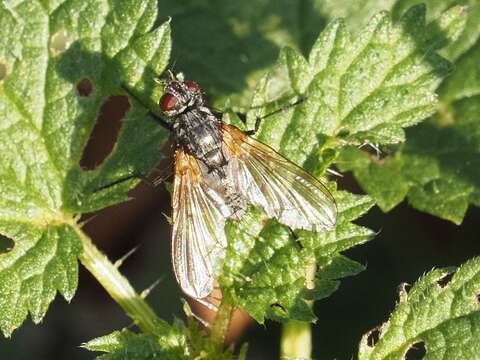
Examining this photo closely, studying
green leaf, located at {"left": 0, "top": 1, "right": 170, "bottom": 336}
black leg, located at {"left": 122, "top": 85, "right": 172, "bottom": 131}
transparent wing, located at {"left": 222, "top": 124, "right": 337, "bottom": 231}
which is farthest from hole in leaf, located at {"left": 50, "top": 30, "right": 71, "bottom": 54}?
transparent wing, located at {"left": 222, "top": 124, "right": 337, "bottom": 231}

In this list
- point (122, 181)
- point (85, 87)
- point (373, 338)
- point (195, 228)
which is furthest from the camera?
point (85, 87)

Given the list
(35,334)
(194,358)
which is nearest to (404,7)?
(194,358)

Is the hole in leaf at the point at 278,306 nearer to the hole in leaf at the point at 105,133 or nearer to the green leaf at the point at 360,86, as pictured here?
the green leaf at the point at 360,86

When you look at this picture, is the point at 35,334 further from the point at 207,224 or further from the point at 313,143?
the point at 313,143

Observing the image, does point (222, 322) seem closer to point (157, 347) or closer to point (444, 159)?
point (157, 347)

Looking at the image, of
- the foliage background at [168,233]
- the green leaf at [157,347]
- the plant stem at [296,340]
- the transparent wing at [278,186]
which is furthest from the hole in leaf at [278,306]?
the foliage background at [168,233]

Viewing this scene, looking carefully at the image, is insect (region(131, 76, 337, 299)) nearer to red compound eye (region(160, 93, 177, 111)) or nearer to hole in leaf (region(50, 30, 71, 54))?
red compound eye (region(160, 93, 177, 111))

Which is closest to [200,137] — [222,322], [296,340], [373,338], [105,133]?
[222,322]
